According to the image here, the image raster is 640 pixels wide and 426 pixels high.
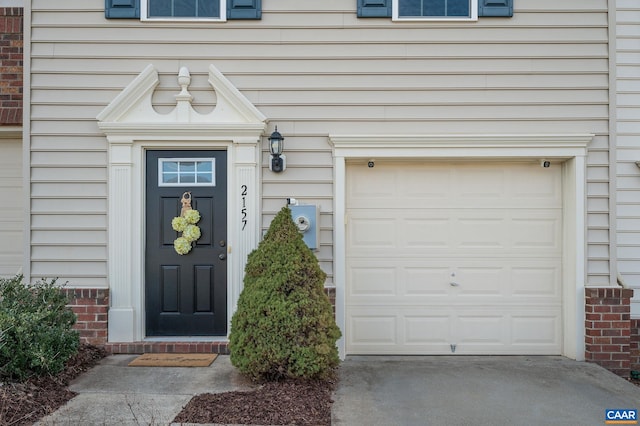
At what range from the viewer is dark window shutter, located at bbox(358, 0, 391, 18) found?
17.3 feet

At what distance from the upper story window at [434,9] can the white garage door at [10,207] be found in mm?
4889

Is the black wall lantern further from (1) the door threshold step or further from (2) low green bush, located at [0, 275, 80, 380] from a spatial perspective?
(2) low green bush, located at [0, 275, 80, 380]

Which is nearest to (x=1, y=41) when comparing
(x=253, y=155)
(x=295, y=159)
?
(x=253, y=155)

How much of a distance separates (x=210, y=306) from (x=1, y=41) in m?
4.02

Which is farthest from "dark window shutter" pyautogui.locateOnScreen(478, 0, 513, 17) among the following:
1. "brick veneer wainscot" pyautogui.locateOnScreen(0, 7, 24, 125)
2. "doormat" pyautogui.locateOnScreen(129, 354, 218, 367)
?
"brick veneer wainscot" pyautogui.locateOnScreen(0, 7, 24, 125)

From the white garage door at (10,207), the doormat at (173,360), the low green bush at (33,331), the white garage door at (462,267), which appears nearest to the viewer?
the low green bush at (33,331)

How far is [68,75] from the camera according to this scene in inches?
211

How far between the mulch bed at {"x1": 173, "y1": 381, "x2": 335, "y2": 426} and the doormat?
0.88 metres

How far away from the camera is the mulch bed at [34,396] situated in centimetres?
356

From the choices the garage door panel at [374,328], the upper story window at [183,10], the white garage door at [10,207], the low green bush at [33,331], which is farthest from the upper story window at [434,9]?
the white garage door at [10,207]

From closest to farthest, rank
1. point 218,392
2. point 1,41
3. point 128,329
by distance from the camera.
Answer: point 218,392 → point 128,329 → point 1,41

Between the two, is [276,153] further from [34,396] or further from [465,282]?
[34,396]

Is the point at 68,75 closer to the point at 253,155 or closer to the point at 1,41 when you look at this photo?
the point at 1,41

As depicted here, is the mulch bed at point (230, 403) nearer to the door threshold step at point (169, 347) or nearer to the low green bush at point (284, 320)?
the low green bush at point (284, 320)
